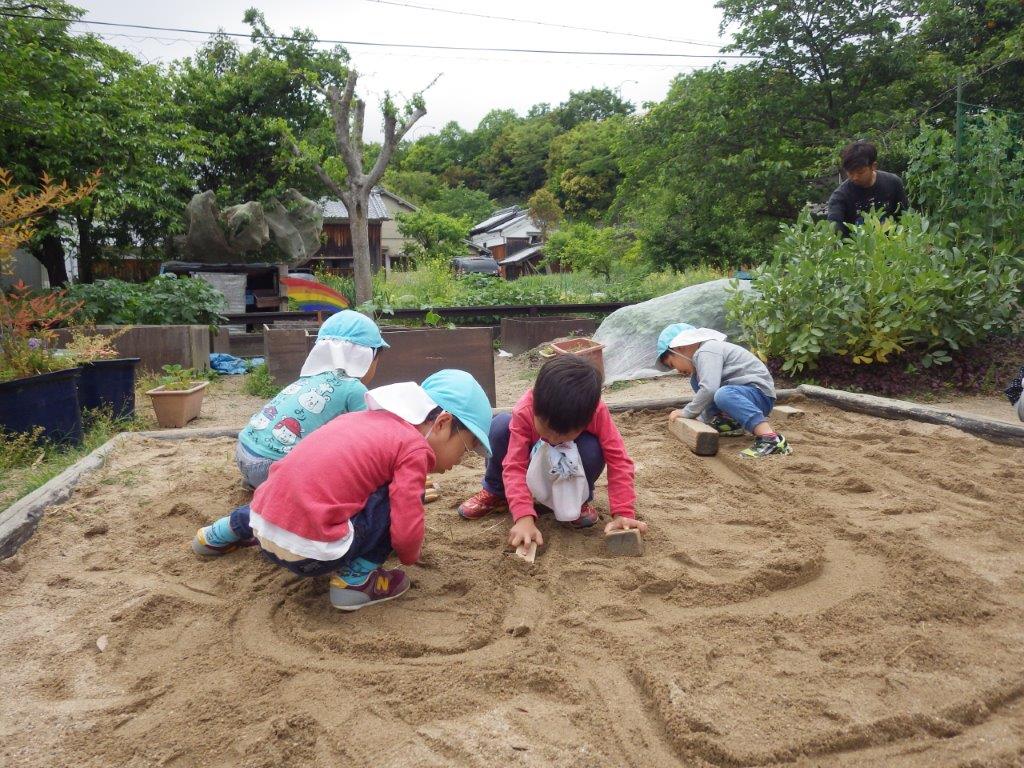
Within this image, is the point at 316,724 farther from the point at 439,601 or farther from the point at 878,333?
the point at 878,333

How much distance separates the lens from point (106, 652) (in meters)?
2.04

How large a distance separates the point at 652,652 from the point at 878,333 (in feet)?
13.7

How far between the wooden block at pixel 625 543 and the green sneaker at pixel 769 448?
1.43 m

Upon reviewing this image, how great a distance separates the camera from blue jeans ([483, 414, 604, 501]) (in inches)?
109

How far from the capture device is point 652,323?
7.52m

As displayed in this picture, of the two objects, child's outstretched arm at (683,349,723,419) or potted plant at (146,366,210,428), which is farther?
potted plant at (146,366,210,428)

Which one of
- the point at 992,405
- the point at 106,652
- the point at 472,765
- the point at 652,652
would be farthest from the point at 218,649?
the point at 992,405

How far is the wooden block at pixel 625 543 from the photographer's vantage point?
8.42ft

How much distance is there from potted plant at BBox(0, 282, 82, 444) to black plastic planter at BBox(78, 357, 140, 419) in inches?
24.8

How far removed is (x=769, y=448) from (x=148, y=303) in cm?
760

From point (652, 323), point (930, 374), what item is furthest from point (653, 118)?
point (930, 374)

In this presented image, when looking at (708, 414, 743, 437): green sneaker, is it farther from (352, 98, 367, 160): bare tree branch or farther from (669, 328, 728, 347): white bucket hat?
(352, 98, 367, 160): bare tree branch

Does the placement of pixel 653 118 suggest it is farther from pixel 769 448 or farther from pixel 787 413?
pixel 769 448

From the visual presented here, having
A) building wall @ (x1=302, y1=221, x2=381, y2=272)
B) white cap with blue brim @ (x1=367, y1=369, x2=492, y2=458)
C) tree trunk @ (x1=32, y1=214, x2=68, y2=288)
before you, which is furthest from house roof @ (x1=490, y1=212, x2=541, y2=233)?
white cap with blue brim @ (x1=367, y1=369, x2=492, y2=458)
